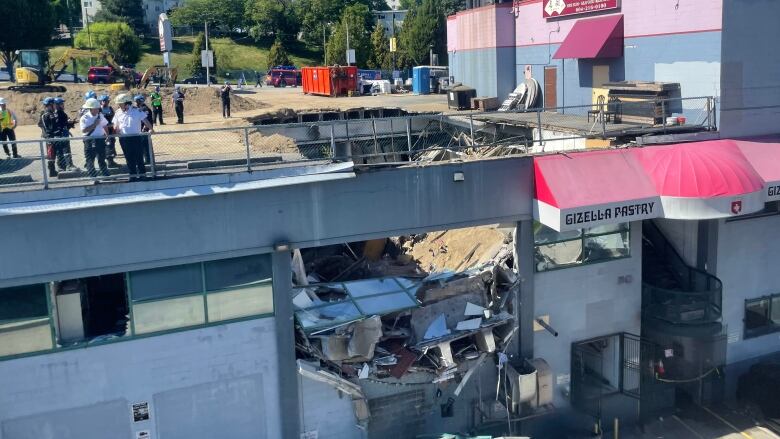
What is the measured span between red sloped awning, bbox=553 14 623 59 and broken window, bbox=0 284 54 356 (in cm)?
1595

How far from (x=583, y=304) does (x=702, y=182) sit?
11.8ft

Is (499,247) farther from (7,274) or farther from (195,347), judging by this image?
(7,274)

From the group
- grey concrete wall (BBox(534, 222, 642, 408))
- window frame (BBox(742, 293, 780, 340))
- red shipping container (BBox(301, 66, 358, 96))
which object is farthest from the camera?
red shipping container (BBox(301, 66, 358, 96))

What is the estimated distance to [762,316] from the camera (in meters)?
17.8

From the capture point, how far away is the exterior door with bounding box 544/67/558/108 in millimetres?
24312

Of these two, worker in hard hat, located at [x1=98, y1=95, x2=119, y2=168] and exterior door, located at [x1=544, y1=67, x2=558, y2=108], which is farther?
exterior door, located at [x1=544, y1=67, x2=558, y2=108]

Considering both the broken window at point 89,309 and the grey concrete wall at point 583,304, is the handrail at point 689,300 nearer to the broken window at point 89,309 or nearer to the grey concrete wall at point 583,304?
the grey concrete wall at point 583,304

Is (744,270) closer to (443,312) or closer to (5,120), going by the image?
(443,312)

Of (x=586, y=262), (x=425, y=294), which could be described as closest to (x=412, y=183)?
(x=425, y=294)

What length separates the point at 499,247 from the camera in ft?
53.5

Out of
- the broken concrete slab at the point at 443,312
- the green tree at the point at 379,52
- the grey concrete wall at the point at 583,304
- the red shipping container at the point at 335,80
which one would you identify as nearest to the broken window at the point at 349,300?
the broken concrete slab at the point at 443,312

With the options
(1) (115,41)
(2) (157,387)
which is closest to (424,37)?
(1) (115,41)

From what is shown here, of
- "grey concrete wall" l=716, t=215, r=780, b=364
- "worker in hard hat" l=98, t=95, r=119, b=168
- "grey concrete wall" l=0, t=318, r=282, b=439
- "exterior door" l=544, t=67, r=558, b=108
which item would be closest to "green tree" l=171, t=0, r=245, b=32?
"exterior door" l=544, t=67, r=558, b=108

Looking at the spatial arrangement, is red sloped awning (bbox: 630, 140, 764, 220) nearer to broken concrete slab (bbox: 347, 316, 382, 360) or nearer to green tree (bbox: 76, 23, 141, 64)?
broken concrete slab (bbox: 347, 316, 382, 360)
